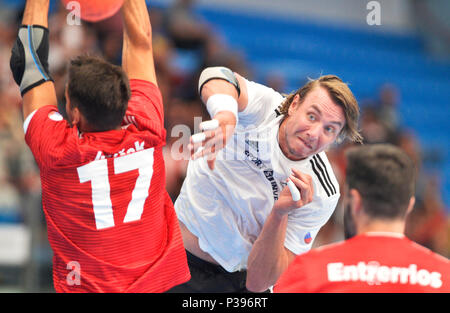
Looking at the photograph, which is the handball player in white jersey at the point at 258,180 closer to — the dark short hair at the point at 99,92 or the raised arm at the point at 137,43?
A: the raised arm at the point at 137,43

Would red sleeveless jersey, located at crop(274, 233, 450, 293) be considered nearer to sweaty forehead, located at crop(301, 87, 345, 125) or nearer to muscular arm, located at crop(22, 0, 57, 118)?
sweaty forehead, located at crop(301, 87, 345, 125)

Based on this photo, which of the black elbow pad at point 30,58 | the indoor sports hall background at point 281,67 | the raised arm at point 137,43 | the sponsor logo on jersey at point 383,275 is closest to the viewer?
the sponsor logo on jersey at point 383,275

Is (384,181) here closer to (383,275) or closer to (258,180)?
(383,275)

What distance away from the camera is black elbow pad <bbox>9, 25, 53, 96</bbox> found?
95.9 inches

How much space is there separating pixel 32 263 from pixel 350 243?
3.32 m

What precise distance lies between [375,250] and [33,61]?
Answer: 5.55 ft

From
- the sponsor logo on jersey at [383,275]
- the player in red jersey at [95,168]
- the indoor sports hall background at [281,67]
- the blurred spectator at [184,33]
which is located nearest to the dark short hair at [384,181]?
the sponsor logo on jersey at [383,275]

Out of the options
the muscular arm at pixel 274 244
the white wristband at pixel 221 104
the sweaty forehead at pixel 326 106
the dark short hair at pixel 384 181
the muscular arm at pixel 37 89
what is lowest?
the muscular arm at pixel 274 244

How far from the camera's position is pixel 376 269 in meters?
2.05

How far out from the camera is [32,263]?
4.64 meters

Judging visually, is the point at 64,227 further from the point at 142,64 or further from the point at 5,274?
the point at 5,274

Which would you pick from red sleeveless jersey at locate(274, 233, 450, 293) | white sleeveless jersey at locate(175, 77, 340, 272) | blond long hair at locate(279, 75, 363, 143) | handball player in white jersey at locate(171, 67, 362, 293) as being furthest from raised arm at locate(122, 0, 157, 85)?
red sleeveless jersey at locate(274, 233, 450, 293)

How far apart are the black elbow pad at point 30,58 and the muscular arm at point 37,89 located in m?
0.02

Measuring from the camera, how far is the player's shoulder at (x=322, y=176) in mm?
2895
